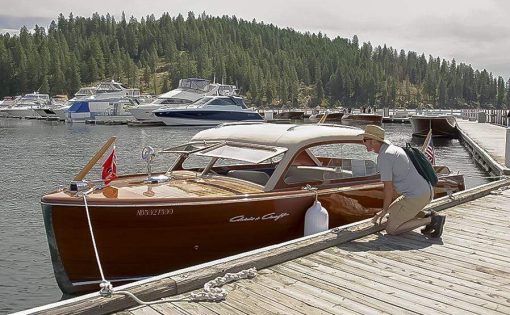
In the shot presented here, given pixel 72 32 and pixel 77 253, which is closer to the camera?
pixel 77 253

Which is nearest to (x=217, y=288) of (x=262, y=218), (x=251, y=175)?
(x=262, y=218)

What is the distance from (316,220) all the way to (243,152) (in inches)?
66.2

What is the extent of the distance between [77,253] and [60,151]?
2873 centimetres

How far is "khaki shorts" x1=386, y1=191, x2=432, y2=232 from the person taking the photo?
743 cm

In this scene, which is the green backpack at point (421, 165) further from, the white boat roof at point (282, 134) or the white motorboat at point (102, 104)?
the white motorboat at point (102, 104)

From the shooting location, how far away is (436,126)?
139 feet

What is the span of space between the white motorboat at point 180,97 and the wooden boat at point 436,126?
1334 inches

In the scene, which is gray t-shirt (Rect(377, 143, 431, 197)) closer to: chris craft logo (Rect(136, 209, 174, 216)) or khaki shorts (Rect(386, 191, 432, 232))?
khaki shorts (Rect(386, 191, 432, 232))

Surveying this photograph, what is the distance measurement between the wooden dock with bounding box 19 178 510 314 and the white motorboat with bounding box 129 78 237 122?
6060 centimetres

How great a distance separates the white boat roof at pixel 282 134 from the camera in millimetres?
8875

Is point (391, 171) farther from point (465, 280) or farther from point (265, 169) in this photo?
point (265, 169)

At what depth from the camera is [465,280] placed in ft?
19.8

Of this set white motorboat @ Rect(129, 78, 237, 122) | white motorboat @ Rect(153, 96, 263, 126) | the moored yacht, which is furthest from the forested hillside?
white motorboat @ Rect(153, 96, 263, 126)

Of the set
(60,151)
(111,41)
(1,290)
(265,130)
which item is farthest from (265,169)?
(111,41)
